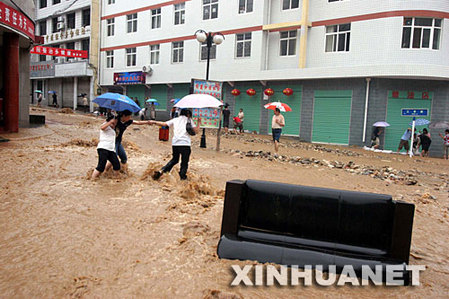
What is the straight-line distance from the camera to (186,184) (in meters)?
7.44

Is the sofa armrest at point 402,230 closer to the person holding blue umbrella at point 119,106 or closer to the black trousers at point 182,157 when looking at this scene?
the black trousers at point 182,157

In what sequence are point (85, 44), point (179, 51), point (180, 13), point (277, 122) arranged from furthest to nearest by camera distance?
point (85, 44)
point (179, 51)
point (180, 13)
point (277, 122)

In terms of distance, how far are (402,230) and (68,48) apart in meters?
41.7

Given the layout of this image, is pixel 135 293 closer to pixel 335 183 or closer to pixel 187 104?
pixel 187 104

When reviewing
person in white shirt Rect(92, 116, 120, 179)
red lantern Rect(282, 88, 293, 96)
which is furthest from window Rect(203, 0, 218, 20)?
person in white shirt Rect(92, 116, 120, 179)

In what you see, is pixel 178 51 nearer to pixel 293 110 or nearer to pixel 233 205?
pixel 293 110

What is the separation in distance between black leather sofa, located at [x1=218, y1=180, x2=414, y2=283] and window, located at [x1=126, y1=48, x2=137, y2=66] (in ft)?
100

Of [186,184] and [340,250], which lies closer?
[340,250]

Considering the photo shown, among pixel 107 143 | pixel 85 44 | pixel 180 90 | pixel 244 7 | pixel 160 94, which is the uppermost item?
pixel 244 7

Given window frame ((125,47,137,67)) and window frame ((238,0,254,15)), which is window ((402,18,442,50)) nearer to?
window frame ((238,0,254,15))

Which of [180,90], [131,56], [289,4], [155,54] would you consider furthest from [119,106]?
[131,56]

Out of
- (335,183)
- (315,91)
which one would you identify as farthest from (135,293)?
(315,91)

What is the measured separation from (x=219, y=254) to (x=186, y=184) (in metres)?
3.44

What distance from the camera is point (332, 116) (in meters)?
21.0
